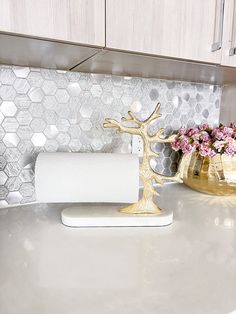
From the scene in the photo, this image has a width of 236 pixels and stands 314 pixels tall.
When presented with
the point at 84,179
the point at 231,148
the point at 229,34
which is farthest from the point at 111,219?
the point at 229,34

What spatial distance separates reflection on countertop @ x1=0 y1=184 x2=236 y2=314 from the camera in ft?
1.51

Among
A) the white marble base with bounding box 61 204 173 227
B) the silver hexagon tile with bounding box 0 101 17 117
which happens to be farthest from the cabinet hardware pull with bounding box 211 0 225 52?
the silver hexagon tile with bounding box 0 101 17 117

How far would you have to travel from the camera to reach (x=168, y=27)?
2.54 feet

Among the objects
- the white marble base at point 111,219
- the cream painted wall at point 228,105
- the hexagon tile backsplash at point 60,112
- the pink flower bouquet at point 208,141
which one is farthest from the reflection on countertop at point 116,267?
the cream painted wall at point 228,105

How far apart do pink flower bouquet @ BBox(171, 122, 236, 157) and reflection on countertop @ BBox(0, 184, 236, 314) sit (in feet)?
0.87

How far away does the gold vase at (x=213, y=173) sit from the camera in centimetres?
107

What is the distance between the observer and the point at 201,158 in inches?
43.6

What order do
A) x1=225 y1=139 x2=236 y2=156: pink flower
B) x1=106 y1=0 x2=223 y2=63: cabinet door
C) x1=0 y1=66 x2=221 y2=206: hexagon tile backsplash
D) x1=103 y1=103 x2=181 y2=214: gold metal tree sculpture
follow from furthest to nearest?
x1=225 y1=139 x2=236 y2=156: pink flower
x1=0 y1=66 x2=221 y2=206: hexagon tile backsplash
x1=103 y1=103 x2=181 y2=214: gold metal tree sculpture
x1=106 y1=0 x2=223 y2=63: cabinet door

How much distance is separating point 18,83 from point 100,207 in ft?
1.53

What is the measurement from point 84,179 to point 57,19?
396 mm

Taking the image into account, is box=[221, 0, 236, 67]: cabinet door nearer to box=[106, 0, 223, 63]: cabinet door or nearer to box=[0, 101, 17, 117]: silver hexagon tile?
box=[106, 0, 223, 63]: cabinet door

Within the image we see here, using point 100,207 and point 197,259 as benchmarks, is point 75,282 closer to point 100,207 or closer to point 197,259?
point 197,259

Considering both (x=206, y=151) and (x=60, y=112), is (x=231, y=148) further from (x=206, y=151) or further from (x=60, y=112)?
(x=60, y=112)

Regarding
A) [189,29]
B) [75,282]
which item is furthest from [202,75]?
[75,282]
